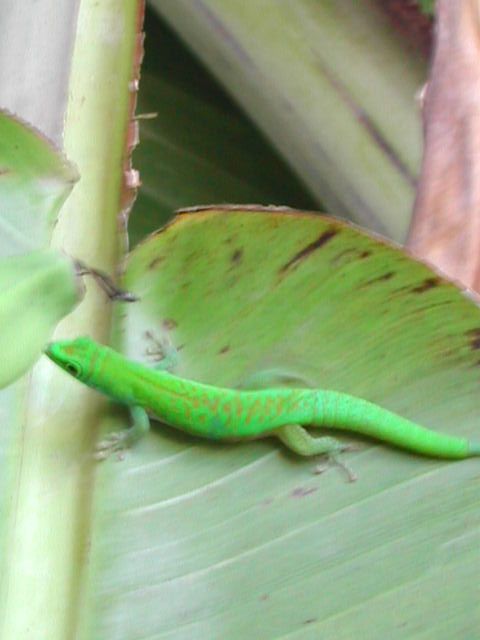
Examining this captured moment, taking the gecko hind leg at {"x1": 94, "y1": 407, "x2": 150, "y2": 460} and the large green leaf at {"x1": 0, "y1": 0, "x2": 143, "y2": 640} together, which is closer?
the large green leaf at {"x1": 0, "y1": 0, "x2": 143, "y2": 640}

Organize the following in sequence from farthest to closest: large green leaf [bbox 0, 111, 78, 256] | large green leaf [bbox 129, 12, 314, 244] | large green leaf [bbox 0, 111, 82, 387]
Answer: large green leaf [bbox 129, 12, 314, 244]
large green leaf [bbox 0, 111, 78, 256]
large green leaf [bbox 0, 111, 82, 387]

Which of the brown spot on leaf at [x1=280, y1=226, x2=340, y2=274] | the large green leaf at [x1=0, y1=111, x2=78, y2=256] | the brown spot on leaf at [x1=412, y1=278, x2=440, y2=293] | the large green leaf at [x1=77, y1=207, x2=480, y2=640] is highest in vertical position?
the large green leaf at [x1=0, y1=111, x2=78, y2=256]

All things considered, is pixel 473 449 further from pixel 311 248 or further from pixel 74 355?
pixel 74 355

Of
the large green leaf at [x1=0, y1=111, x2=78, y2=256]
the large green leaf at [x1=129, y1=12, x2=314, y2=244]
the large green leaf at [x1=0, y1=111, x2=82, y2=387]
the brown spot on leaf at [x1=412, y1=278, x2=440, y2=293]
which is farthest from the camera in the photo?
the large green leaf at [x1=129, y1=12, x2=314, y2=244]

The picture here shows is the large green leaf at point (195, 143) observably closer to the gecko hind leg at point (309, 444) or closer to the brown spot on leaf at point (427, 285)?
the gecko hind leg at point (309, 444)

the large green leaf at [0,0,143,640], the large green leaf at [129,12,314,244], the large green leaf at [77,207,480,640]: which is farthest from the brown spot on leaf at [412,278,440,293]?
the large green leaf at [129,12,314,244]

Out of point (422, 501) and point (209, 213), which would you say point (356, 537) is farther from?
point (209, 213)

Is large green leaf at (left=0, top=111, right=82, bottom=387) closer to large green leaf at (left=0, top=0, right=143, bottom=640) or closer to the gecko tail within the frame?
large green leaf at (left=0, top=0, right=143, bottom=640)

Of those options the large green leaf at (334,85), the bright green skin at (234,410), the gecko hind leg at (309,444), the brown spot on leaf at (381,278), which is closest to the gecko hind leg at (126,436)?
the bright green skin at (234,410)
